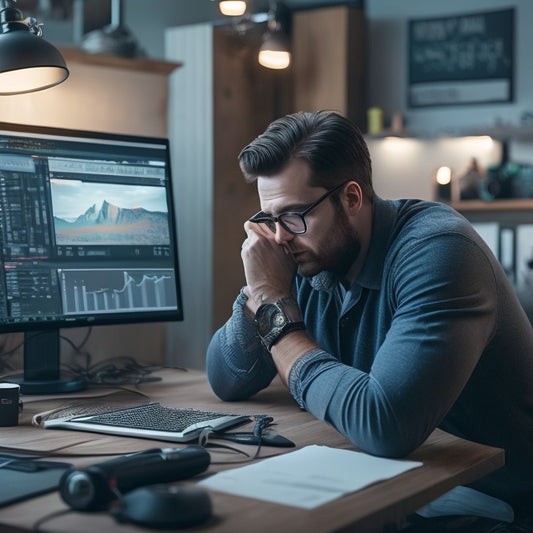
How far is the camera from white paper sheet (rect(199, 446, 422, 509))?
1.06 meters

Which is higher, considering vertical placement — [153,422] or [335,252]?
[335,252]

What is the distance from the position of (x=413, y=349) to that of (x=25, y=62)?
93 cm

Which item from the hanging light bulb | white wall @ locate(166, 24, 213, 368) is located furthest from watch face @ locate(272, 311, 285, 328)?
the hanging light bulb

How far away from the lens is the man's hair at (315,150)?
1.61 m

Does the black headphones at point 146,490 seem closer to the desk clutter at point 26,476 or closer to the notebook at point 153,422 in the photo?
the desk clutter at point 26,476

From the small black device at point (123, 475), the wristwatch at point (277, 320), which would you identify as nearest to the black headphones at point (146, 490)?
the small black device at point (123, 475)

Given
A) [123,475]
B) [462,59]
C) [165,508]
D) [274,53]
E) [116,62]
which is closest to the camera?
[165,508]

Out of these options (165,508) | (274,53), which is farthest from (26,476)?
(274,53)

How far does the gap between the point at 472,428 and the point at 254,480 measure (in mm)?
589

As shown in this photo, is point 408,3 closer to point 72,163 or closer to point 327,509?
point 72,163

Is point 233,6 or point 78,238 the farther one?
point 233,6

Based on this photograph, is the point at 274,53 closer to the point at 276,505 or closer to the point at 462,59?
the point at 462,59

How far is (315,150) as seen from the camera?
1607 mm

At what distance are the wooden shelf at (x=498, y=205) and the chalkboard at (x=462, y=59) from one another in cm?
53
